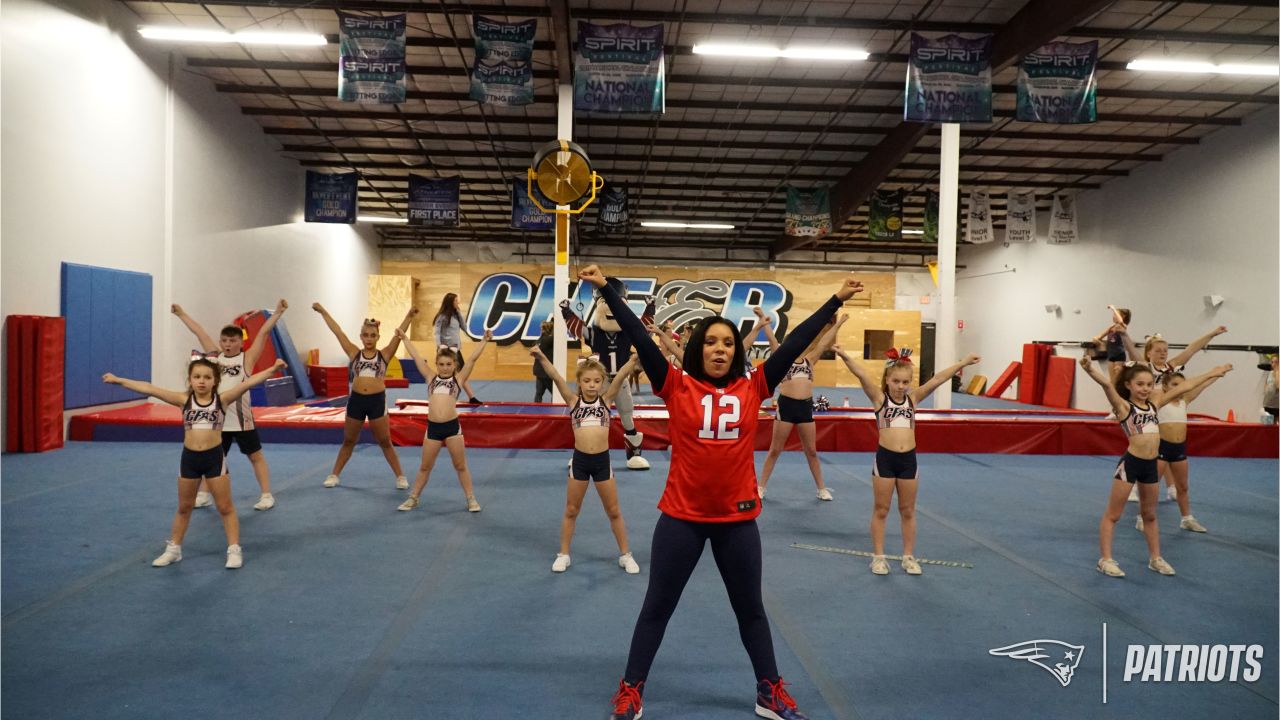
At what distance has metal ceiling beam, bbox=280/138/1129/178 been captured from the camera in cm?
1570

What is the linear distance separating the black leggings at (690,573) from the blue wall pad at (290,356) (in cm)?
1339

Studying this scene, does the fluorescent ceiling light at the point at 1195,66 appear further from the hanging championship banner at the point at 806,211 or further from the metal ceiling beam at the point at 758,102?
the hanging championship banner at the point at 806,211

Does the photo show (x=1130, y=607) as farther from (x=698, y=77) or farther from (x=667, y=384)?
(x=698, y=77)

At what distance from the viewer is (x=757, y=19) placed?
9961mm

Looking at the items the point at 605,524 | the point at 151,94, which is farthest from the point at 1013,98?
the point at 151,94

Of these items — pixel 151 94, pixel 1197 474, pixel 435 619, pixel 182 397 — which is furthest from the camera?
pixel 151 94

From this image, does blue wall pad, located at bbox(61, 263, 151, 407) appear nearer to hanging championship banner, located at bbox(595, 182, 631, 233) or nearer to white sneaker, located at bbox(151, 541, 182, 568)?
white sneaker, located at bbox(151, 541, 182, 568)

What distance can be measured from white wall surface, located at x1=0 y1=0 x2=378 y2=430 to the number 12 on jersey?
28.9ft

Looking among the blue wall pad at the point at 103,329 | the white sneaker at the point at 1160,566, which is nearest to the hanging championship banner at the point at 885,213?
the white sneaker at the point at 1160,566

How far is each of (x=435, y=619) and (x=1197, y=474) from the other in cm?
885

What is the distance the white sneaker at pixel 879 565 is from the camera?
4.54 metres

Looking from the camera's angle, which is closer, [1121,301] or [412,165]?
[1121,301]

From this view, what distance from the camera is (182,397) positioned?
4496 mm

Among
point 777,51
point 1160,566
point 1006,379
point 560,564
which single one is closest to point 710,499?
point 560,564
